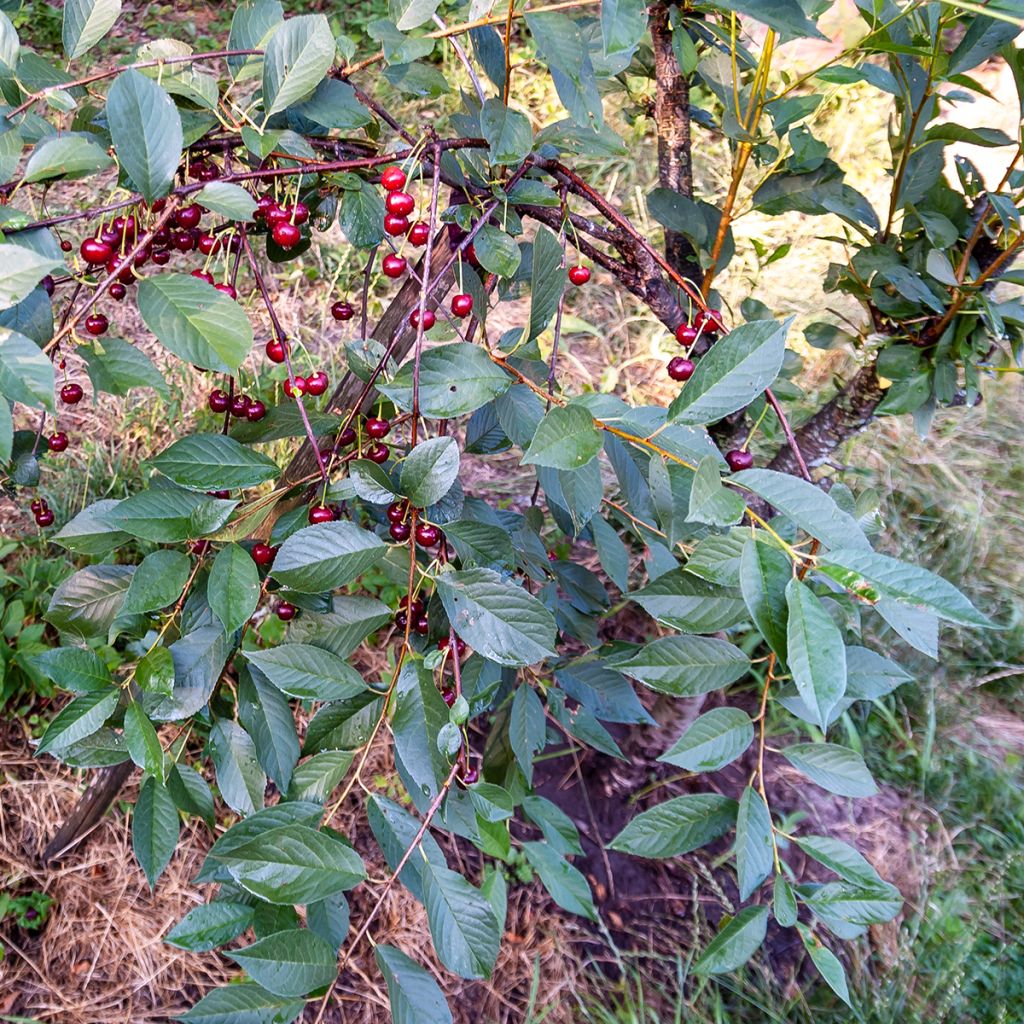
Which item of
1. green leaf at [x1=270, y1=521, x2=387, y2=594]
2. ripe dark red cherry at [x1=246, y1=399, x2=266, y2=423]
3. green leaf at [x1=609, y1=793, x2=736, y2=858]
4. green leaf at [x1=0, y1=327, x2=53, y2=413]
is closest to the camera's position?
green leaf at [x1=0, y1=327, x2=53, y2=413]

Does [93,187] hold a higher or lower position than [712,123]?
lower

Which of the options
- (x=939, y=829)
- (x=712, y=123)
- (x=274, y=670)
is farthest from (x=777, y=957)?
(x=712, y=123)

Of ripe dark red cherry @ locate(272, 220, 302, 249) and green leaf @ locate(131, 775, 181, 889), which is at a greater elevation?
ripe dark red cherry @ locate(272, 220, 302, 249)

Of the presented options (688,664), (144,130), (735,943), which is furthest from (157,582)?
(735,943)

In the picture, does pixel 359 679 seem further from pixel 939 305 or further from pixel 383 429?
pixel 939 305

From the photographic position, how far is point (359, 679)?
59 cm

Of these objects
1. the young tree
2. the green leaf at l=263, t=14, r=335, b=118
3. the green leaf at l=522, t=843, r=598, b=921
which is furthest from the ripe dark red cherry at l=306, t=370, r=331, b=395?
the green leaf at l=522, t=843, r=598, b=921

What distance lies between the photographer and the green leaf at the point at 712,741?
62cm

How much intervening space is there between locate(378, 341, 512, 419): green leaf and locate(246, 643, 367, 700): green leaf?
19 centimetres

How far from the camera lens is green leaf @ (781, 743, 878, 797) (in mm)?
641

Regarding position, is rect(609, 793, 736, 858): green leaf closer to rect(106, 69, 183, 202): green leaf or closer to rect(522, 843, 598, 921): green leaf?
rect(522, 843, 598, 921): green leaf

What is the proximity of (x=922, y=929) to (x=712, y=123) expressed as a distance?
1.39 metres

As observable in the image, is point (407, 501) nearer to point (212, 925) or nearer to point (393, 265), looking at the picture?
point (393, 265)

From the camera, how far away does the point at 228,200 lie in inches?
20.4
